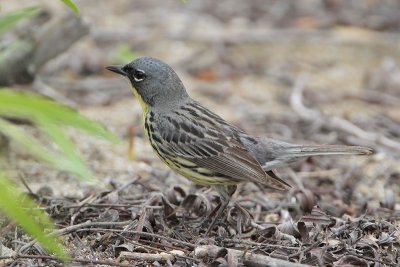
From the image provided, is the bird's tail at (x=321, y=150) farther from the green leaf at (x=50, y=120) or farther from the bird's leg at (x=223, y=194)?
the green leaf at (x=50, y=120)

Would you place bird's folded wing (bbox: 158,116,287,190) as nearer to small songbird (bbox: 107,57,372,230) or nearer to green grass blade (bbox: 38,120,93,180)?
small songbird (bbox: 107,57,372,230)

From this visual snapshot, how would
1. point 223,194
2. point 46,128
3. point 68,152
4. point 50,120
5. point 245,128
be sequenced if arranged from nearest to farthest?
point 50,120 < point 46,128 < point 68,152 < point 223,194 < point 245,128

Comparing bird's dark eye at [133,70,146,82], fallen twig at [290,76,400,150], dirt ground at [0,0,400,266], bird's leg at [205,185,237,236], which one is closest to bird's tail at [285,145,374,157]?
dirt ground at [0,0,400,266]

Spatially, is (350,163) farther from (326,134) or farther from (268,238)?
(268,238)

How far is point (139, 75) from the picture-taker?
20.0 ft

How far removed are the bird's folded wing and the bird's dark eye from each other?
0.44 meters

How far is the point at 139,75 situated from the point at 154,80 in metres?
0.14

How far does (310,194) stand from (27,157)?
286cm

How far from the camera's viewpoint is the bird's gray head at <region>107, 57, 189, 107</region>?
19.9ft

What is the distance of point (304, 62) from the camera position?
Answer: 34.6 feet

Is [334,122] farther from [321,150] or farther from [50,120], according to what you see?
[50,120]

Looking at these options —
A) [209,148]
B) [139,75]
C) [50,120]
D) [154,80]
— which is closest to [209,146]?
[209,148]

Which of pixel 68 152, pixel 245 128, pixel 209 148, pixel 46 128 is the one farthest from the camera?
pixel 245 128

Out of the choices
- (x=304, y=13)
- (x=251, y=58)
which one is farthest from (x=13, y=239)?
(x=304, y=13)
